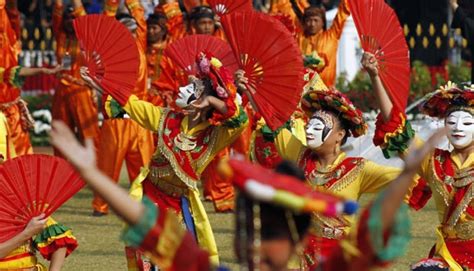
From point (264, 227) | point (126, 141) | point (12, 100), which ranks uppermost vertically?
point (264, 227)

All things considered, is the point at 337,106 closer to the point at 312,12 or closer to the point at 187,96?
the point at 187,96

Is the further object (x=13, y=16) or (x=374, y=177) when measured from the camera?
(x=13, y=16)

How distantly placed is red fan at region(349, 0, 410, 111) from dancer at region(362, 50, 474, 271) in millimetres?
136

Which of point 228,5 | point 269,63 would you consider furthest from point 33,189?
point 228,5

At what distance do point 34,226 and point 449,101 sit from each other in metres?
2.05

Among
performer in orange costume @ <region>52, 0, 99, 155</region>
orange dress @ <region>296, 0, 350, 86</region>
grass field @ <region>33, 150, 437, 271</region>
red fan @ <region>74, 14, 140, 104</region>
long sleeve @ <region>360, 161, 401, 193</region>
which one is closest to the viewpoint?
long sleeve @ <region>360, 161, 401, 193</region>

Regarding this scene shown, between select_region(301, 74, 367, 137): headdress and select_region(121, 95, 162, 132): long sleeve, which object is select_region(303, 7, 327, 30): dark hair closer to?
select_region(121, 95, 162, 132): long sleeve

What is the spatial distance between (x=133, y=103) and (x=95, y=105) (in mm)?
5083

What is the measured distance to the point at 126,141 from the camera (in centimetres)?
1209

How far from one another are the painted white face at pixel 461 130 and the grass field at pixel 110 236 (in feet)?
7.64

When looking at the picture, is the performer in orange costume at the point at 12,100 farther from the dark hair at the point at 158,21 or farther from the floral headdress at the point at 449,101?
the floral headdress at the point at 449,101

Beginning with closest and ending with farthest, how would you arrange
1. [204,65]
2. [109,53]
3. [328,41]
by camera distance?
[204,65]
[109,53]
[328,41]

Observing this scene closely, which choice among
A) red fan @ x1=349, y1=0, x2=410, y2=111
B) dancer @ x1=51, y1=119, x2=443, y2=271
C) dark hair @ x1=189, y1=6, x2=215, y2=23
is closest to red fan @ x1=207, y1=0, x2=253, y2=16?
dark hair @ x1=189, y1=6, x2=215, y2=23

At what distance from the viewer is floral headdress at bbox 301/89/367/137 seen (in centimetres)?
714
